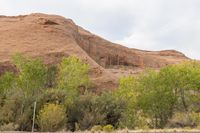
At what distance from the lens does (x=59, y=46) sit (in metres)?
67.8

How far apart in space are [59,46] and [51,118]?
36.5 m

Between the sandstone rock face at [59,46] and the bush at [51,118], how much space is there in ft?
87.5

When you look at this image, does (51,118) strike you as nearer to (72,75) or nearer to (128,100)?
(128,100)

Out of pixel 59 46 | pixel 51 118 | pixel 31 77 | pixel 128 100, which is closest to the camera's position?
pixel 51 118

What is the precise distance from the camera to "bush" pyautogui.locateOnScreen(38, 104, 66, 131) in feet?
104

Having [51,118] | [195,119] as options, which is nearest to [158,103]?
[195,119]

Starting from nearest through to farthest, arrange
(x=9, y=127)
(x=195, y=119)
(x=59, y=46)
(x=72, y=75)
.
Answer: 1. (x=9, y=127)
2. (x=195, y=119)
3. (x=72, y=75)
4. (x=59, y=46)

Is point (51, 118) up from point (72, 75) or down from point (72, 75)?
down

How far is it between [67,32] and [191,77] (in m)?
35.1

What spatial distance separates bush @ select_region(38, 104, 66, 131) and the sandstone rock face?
87.5 feet

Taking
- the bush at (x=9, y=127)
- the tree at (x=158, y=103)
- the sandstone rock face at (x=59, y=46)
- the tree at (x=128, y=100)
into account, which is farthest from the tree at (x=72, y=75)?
the bush at (x=9, y=127)

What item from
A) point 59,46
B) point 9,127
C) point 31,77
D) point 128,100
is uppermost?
point 59,46

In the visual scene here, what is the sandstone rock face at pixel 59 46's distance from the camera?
63281 millimetres

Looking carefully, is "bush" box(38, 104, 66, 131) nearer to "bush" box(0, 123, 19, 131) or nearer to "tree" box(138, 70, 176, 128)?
"bush" box(0, 123, 19, 131)
